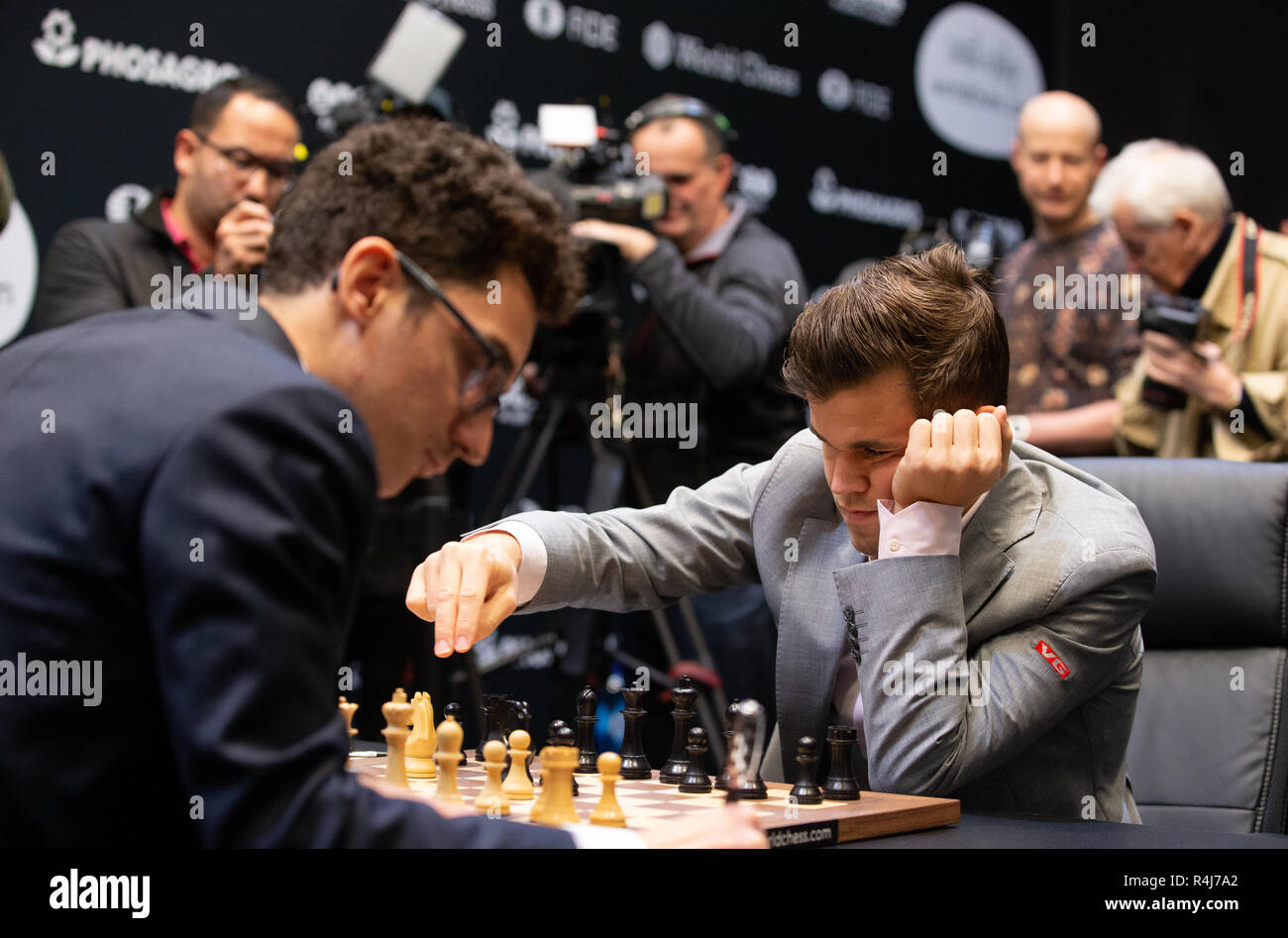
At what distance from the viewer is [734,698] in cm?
369

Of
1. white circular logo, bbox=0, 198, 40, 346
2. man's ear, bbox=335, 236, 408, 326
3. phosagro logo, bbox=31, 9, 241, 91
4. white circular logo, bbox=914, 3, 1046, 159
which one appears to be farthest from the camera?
white circular logo, bbox=914, 3, 1046, 159

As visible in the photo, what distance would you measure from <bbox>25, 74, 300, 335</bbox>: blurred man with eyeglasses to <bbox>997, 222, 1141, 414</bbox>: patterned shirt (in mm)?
1960

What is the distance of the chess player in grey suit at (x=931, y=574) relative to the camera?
63.1 inches

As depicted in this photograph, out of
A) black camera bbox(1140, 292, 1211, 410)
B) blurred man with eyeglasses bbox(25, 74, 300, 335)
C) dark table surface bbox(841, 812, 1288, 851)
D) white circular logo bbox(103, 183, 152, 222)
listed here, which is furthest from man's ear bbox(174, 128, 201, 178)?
dark table surface bbox(841, 812, 1288, 851)

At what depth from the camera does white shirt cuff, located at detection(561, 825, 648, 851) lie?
1.02m

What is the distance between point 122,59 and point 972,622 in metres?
3.05

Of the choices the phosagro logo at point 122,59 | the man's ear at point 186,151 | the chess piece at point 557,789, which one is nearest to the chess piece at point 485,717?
the chess piece at point 557,789

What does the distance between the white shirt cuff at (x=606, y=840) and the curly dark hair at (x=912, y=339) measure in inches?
29.1

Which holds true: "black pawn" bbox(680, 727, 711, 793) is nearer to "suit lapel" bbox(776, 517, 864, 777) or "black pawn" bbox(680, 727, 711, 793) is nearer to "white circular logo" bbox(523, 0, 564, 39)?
"suit lapel" bbox(776, 517, 864, 777)

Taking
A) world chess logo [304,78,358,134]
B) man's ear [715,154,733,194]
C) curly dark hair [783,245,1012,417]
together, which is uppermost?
world chess logo [304,78,358,134]

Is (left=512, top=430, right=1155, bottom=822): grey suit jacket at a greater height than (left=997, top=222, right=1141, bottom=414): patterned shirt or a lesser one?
lesser

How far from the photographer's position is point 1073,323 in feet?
12.3

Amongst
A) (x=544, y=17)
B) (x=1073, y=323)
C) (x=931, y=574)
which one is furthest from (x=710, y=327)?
(x=931, y=574)
